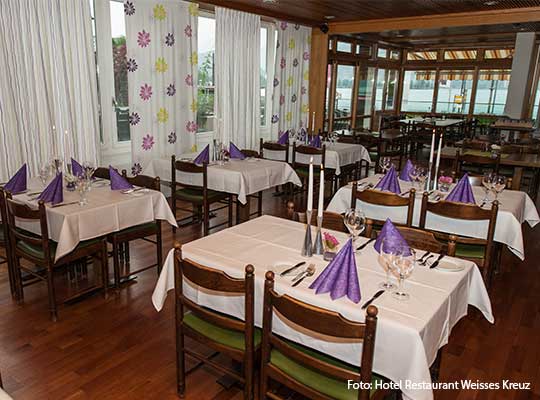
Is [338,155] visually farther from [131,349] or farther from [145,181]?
[131,349]

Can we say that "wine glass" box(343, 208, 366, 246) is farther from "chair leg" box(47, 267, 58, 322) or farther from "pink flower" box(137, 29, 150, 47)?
"pink flower" box(137, 29, 150, 47)

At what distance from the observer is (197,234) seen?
4656 mm

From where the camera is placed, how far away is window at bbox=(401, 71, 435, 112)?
1237 cm

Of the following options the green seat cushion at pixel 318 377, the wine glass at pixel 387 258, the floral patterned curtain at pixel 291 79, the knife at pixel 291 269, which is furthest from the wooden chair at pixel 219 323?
the floral patterned curtain at pixel 291 79

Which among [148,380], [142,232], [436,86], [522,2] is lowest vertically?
[148,380]

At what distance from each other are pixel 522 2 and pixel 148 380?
6020mm

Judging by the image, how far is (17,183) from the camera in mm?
3355

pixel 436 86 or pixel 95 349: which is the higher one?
pixel 436 86

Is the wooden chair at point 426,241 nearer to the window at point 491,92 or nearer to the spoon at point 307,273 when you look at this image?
the spoon at point 307,273

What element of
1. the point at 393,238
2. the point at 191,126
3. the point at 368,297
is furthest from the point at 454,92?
the point at 368,297

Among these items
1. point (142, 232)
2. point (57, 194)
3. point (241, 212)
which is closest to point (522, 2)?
point (241, 212)

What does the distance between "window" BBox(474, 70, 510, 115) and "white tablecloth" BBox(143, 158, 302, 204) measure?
345 inches

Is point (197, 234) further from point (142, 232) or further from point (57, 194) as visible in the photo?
point (57, 194)

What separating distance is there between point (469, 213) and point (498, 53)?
10.1 m
